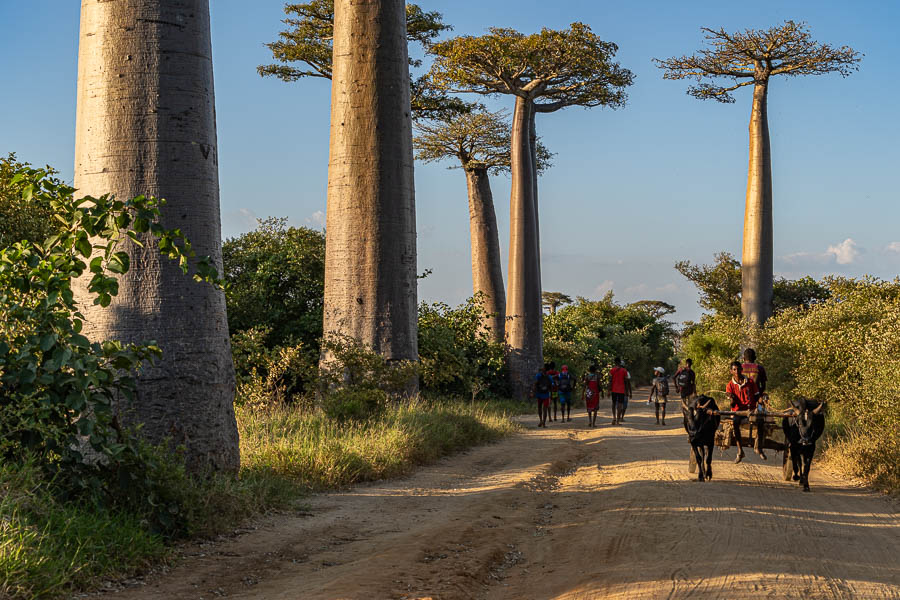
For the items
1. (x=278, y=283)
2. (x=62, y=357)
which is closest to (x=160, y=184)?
(x=62, y=357)

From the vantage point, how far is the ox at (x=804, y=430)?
1004 cm

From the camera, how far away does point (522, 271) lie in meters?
26.5

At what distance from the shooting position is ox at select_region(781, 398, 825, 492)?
32.9 ft

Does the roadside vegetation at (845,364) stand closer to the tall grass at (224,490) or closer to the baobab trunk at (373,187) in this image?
the tall grass at (224,490)

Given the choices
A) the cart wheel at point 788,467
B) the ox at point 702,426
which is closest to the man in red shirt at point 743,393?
the cart wheel at point 788,467

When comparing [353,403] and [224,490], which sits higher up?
[353,403]

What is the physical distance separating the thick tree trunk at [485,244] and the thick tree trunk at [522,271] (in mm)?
4106

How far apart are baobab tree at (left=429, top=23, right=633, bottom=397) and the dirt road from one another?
15.1m

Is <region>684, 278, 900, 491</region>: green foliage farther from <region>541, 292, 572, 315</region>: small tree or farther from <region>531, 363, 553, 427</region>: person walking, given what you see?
<region>541, 292, 572, 315</region>: small tree

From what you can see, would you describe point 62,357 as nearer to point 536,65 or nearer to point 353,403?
point 353,403

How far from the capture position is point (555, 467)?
11930mm

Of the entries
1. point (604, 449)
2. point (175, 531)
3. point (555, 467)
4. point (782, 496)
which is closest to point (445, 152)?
point (604, 449)

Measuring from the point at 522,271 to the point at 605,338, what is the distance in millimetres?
19148

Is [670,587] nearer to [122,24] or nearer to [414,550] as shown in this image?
[414,550]
